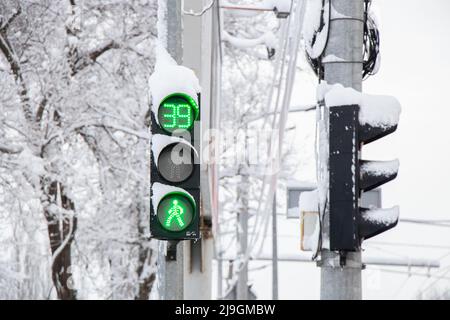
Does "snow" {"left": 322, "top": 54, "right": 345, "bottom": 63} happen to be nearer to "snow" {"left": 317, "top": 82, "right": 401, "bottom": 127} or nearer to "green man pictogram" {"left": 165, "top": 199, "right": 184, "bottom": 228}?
"snow" {"left": 317, "top": 82, "right": 401, "bottom": 127}

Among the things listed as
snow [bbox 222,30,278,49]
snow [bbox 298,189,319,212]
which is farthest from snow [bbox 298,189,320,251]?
snow [bbox 222,30,278,49]

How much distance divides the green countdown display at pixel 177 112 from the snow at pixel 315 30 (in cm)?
95

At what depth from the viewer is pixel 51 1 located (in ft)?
44.8

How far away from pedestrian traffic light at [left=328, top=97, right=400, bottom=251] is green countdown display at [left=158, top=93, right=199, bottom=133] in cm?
93

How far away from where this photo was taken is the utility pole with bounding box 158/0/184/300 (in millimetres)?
5516

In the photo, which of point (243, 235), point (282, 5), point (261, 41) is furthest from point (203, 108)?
point (243, 235)

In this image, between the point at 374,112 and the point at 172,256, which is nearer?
the point at 374,112

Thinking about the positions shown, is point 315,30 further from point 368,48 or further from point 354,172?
point 354,172

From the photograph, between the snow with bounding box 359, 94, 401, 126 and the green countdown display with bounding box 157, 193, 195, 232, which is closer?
the snow with bounding box 359, 94, 401, 126

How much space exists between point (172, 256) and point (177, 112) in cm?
104

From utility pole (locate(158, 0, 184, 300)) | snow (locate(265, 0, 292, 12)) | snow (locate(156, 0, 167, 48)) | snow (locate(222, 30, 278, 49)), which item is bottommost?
utility pole (locate(158, 0, 184, 300))

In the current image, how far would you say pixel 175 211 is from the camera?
512 centimetres

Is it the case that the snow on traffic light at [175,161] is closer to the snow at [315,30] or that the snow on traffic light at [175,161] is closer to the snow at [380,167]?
the snow at [315,30]

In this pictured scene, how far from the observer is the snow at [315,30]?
17.6 ft
